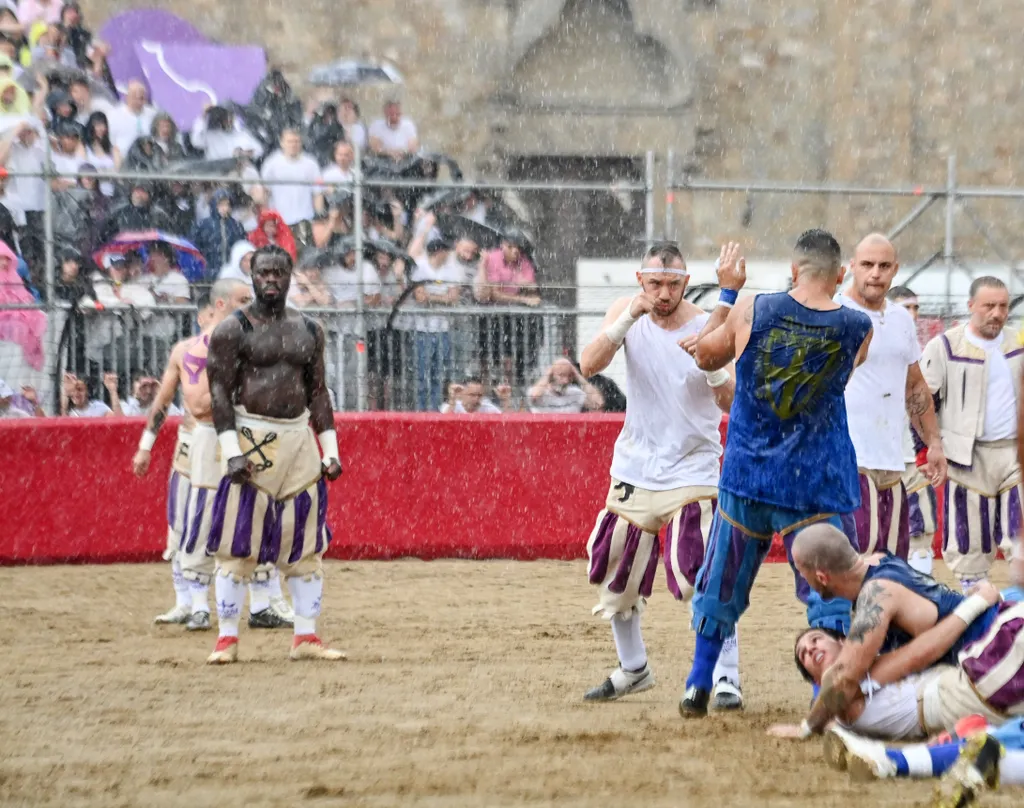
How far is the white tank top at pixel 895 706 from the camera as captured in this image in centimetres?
550

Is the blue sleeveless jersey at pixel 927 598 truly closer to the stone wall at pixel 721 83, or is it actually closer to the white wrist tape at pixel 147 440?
the white wrist tape at pixel 147 440

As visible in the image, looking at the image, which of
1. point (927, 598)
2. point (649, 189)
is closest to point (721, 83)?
point (649, 189)

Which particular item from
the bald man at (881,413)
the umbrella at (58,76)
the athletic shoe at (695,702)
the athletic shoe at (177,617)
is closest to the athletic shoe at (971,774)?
the athletic shoe at (695,702)

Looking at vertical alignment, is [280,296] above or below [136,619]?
above

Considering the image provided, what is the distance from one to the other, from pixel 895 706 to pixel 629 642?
1.63 meters

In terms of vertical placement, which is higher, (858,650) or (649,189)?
(649,189)

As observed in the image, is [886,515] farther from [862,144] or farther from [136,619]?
[862,144]

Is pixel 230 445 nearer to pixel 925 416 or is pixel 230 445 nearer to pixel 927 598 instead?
pixel 925 416

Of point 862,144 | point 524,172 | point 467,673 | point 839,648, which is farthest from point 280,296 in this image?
point 862,144

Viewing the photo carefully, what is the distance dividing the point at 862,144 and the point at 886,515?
46.7ft

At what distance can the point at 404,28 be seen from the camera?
67.1 feet

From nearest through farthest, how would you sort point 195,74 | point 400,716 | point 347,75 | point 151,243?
point 400,716 < point 151,243 < point 195,74 < point 347,75

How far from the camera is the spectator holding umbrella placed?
1450cm

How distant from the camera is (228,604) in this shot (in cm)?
823
